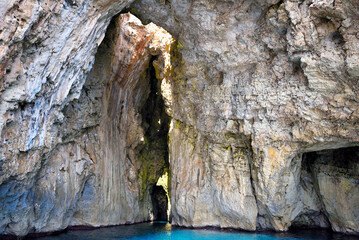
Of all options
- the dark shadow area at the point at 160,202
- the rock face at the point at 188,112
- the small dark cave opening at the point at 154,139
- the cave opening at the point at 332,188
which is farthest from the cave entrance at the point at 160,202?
the cave opening at the point at 332,188

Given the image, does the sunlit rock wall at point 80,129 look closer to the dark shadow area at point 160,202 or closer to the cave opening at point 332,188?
the dark shadow area at point 160,202

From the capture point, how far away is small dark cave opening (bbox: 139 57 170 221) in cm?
1899

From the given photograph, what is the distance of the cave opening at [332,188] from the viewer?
1313 centimetres

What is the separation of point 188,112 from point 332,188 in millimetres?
7496

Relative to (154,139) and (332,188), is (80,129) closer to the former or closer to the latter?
(154,139)

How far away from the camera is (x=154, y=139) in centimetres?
1995

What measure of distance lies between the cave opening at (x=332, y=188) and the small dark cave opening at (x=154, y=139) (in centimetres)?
841

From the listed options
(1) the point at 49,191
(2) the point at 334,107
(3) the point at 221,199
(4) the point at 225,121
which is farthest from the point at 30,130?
(2) the point at 334,107

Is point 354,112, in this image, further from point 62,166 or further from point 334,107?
point 62,166

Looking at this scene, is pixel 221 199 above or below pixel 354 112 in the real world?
below

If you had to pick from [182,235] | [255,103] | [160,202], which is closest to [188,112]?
[255,103]

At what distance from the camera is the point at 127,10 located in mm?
12477

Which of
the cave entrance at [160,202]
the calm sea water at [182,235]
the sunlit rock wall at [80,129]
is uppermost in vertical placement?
the sunlit rock wall at [80,129]

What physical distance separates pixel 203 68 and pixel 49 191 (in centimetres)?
854
